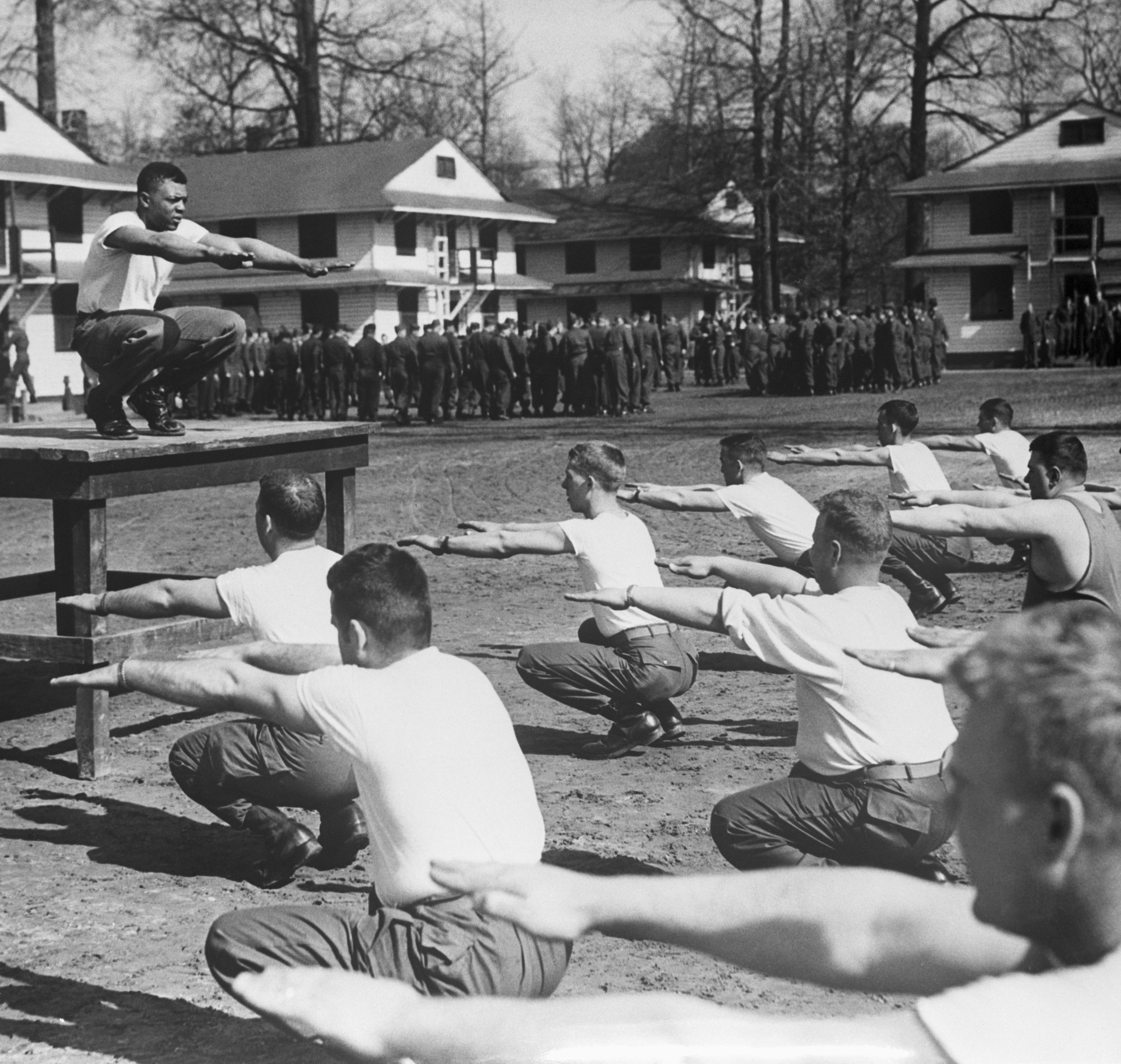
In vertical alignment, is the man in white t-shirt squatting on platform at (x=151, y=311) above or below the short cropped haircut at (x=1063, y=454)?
above

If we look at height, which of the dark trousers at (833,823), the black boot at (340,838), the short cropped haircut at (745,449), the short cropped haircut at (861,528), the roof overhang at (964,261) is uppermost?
the roof overhang at (964,261)

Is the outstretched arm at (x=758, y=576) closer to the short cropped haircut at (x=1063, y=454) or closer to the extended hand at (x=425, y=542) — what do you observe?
the extended hand at (x=425, y=542)

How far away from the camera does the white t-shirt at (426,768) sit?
3758 mm

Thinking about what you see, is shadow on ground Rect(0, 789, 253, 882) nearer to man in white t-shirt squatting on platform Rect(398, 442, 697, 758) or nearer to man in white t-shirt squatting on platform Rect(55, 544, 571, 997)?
man in white t-shirt squatting on platform Rect(398, 442, 697, 758)

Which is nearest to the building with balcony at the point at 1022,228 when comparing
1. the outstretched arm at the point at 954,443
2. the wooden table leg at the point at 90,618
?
the outstretched arm at the point at 954,443

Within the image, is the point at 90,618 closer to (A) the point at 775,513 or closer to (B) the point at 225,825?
(B) the point at 225,825

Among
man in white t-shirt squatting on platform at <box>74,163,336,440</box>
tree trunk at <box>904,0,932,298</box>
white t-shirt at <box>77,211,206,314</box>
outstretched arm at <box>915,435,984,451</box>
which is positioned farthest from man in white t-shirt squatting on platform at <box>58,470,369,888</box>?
tree trunk at <box>904,0,932,298</box>

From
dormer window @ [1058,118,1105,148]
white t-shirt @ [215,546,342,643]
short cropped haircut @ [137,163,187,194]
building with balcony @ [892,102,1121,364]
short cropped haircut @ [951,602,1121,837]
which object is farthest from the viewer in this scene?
dormer window @ [1058,118,1105,148]

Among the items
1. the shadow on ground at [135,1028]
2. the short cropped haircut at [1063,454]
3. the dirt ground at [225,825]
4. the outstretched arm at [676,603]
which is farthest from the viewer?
the short cropped haircut at [1063,454]

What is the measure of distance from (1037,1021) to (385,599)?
2.59 metres

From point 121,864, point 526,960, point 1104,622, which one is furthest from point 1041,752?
point 121,864

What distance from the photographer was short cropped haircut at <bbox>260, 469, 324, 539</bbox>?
6.21 meters

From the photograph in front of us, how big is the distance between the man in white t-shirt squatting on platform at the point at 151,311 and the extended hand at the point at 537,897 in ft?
20.5

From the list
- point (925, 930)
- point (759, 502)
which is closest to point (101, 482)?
point (759, 502)
